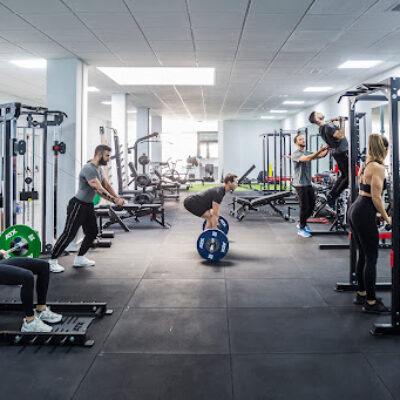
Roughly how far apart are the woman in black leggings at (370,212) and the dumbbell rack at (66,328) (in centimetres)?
166

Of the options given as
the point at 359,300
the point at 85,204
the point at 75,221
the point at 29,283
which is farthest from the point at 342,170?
the point at 29,283

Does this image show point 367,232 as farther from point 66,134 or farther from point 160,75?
point 160,75

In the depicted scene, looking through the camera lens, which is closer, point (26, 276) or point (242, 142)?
point (26, 276)

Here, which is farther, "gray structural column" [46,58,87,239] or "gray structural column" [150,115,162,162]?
"gray structural column" [150,115,162,162]

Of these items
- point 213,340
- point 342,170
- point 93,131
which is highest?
point 93,131

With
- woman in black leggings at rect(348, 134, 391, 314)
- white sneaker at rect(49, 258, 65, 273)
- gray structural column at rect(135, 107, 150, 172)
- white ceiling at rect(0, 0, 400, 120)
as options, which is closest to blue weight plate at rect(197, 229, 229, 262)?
white sneaker at rect(49, 258, 65, 273)

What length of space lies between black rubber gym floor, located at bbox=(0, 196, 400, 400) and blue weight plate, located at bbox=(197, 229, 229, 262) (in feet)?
0.38

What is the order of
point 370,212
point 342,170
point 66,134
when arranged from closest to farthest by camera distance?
1. point 370,212
2. point 342,170
3. point 66,134

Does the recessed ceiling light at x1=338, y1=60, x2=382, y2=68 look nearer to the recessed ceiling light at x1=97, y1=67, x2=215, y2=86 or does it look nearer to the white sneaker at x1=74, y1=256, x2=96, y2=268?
the recessed ceiling light at x1=97, y1=67, x2=215, y2=86

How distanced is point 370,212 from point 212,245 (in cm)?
167

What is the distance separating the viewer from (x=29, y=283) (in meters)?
2.02

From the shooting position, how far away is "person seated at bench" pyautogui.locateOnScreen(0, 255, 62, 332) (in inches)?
78.6

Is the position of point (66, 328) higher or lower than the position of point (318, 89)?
lower

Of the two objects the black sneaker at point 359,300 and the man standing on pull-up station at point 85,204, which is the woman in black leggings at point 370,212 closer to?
the black sneaker at point 359,300
